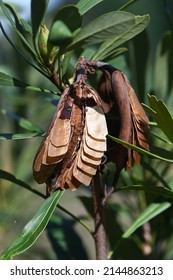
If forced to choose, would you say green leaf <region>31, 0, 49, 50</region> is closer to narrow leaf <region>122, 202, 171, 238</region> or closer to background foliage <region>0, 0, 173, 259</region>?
background foliage <region>0, 0, 173, 259</region>

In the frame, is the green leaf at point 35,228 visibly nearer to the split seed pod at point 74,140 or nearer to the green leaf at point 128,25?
the split seed pod at point 74,140

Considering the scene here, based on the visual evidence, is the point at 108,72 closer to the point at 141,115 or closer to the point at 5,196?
the point at 141,115

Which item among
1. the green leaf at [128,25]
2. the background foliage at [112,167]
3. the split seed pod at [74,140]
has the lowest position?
the background foliage at [112,167]

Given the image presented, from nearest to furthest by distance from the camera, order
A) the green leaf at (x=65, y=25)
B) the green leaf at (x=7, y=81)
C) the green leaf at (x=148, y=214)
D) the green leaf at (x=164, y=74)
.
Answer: the green leaf at (x=65, y=25)
the green leaf at (x=7, y=81)
the green leaf at (x=148, y=214)
the green leaf at (x=164, y=74)

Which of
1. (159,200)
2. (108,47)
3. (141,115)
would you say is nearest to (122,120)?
(141,115)

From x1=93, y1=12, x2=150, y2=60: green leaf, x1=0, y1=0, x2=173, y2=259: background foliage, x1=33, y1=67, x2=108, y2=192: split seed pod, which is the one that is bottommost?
x1=0, y1=0, x2=173, y2=259: background foliage

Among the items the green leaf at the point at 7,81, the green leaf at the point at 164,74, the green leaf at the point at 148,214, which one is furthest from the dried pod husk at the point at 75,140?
the green leaf at the point at 164,74

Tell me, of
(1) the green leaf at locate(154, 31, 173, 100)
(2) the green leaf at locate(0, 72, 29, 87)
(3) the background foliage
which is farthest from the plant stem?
(1) the green leaf at locate(154, 31, 173, 100)

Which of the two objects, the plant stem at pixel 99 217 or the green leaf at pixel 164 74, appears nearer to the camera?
the plant stem at pixel 99 217
